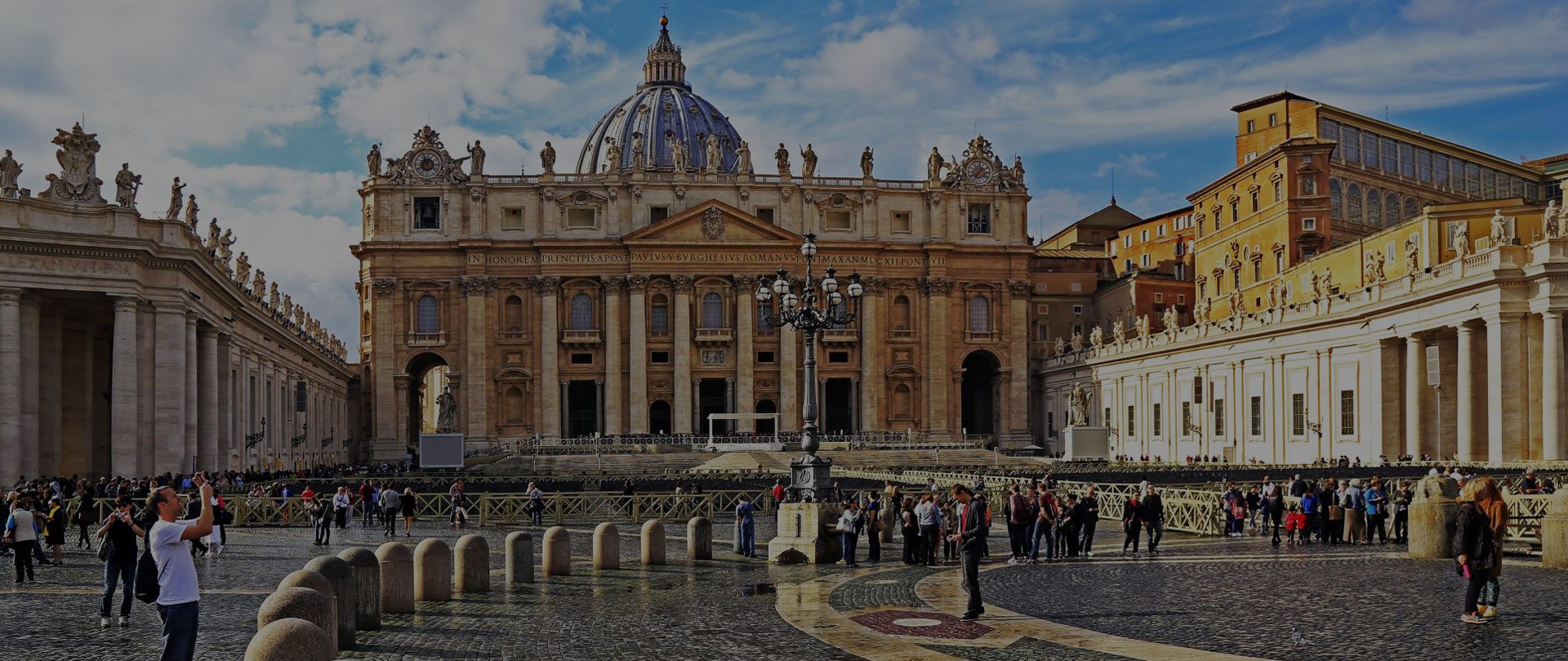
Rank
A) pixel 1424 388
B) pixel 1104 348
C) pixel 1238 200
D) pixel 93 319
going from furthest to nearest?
pixel 1104 348
pixel 1238 200
pixel 1424 388
pixel 93 319

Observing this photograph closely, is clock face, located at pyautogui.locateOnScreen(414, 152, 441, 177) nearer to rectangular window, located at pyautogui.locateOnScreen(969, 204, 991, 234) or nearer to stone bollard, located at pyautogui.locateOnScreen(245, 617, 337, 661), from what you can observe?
rectangular window, located at pyautogui.locateOnScreen(969, 204, 991, 234)

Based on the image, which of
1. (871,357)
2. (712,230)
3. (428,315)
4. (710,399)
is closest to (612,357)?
(710,399)

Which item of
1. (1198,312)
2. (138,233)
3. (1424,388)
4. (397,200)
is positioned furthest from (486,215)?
(1424,388)

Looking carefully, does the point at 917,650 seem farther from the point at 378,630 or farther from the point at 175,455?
the point at 175,455

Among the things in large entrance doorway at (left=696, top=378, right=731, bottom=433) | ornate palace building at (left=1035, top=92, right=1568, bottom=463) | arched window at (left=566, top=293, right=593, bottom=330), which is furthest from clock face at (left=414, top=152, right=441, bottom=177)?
ornate palace building at (left=1035, top=92, right=1568, bottom=463)

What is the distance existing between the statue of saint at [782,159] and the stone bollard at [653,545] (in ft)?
220

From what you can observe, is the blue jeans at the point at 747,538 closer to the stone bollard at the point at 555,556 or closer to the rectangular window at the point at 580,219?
the stone bollard at the point at 555,556

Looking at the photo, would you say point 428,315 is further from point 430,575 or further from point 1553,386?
point 430,575

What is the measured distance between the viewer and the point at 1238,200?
75.0 meters

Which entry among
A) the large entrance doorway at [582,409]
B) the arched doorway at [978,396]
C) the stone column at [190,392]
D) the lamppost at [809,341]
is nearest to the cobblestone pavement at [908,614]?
the lamppost at [809,341]

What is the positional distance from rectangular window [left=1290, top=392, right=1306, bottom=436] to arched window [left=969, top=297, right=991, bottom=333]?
35149 millimetres

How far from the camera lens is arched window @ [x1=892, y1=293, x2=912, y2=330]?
89812mm

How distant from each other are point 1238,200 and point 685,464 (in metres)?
32.7

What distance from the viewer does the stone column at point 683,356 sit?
282ft
